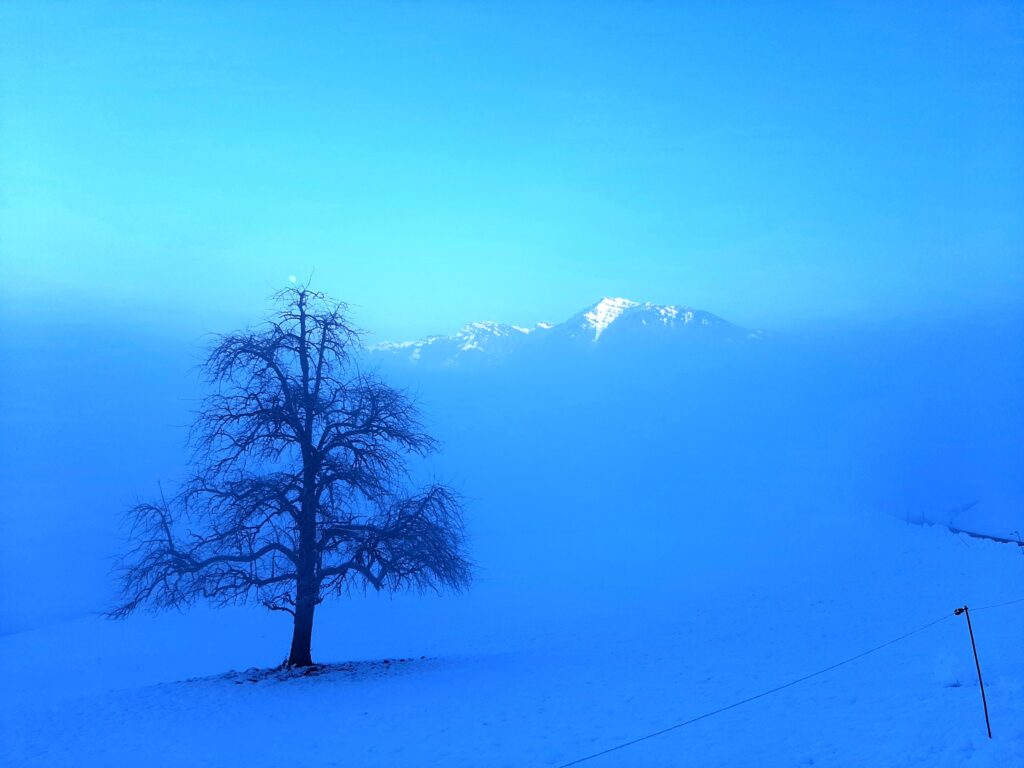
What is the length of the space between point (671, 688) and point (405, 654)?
13015mm

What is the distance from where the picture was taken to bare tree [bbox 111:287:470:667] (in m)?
17.2

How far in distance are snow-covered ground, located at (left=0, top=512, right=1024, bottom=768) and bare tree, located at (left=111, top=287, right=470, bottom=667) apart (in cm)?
272

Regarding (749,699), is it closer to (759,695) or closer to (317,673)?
(759,695)

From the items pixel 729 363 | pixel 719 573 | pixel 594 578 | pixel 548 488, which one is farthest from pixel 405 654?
pixel 729 363

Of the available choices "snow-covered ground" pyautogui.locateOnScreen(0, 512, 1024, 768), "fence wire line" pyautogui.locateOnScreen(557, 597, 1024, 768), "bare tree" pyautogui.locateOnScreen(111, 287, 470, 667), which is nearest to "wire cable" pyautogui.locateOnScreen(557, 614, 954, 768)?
"fence wire line" pyautogui.locateOnScreen(557, 597, 1024, 768)

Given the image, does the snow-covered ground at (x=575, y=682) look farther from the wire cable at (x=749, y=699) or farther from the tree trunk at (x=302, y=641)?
the tree trunk at (x=302, y=641)

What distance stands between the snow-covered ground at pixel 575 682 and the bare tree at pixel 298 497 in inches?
107

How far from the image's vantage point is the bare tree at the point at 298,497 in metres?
17.2

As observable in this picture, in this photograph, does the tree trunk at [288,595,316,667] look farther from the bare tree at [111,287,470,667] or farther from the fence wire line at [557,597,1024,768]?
the fence wire line at [557,597,1024,768]

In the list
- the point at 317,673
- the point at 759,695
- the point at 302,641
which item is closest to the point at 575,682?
the point at 759,695

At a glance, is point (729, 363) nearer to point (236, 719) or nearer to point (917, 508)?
point (917, 508)

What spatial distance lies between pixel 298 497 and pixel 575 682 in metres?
8.95

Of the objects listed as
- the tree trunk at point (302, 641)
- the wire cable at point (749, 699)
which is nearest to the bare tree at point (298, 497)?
the tree trunk at point (302, 641)

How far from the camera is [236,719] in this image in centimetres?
1414
